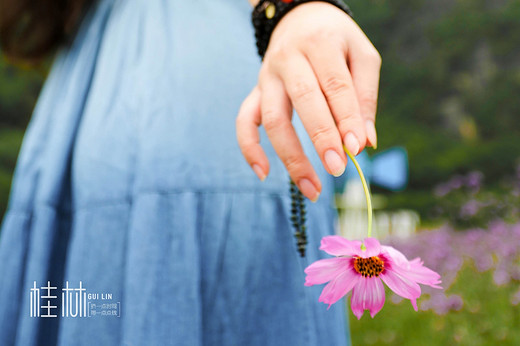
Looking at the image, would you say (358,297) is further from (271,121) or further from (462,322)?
(462,322)

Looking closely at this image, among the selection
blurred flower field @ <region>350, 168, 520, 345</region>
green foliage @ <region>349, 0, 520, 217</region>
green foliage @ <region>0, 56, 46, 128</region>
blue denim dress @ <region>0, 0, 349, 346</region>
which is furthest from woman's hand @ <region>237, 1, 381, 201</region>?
green foliage @ <region>0, 56, 46, 128</region>

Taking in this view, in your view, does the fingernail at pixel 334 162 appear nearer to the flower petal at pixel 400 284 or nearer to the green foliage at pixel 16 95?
the flower petal at pixel 400 284

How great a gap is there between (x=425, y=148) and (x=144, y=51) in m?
8.12

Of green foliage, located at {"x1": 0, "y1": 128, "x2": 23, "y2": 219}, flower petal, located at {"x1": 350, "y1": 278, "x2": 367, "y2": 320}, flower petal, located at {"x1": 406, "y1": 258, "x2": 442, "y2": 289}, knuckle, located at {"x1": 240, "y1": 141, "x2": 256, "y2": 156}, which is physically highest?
green foliage, located at {"x1": 0, "y1": 128, "x2": 23, "y2": 219}

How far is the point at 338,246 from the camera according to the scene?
0.43 metres

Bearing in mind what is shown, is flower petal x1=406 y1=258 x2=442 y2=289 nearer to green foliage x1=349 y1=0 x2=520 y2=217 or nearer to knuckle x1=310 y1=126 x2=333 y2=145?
knuckle x1=310 y1=126 x2=333 y2=145

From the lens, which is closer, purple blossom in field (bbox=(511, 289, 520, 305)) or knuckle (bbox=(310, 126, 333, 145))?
knuckle (bbox=(310, 126, 333, 145))

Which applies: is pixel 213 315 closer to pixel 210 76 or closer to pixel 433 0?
pixel 210 76

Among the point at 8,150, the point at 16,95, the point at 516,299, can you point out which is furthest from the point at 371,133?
the point at 16,95

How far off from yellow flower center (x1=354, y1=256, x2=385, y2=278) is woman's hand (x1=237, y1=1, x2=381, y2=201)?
0.09 m

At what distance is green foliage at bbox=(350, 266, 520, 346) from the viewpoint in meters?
2.02

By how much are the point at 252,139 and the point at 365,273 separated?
8.1 inches

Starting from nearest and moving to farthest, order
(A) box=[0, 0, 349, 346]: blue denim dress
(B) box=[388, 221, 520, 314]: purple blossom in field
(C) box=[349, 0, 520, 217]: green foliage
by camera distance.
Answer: (A) box=[0, 0, 349, 346]: blue denim dress → (B) box=[388, 221, 520, 314]: purple blossom in field → (C) box=[349, 0, 520, 217]: green foliage

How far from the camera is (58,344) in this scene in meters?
0.79
